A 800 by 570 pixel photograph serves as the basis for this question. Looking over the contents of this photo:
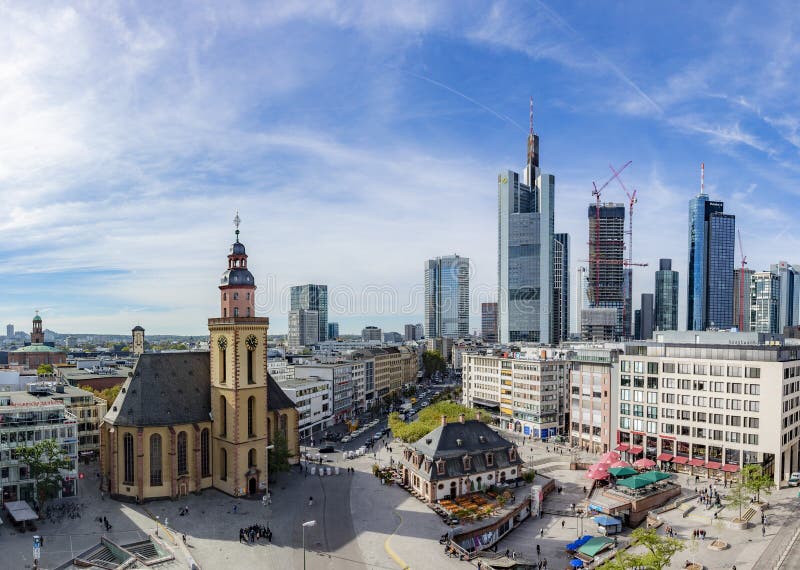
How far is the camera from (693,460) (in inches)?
3420

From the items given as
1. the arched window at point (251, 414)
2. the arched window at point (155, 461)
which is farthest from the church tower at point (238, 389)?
the arched window at point (155, 461)

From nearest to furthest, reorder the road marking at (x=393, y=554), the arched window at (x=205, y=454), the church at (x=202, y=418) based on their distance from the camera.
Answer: the road marking at (x=393, y=554) → the church at (x=202, y=418) → the arched window at (x=205, y=454)

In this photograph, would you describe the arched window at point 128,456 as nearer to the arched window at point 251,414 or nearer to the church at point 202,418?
the church at point 202,418

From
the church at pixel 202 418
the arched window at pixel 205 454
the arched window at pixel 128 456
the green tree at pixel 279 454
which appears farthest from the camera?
the green tree at pixel 279 454

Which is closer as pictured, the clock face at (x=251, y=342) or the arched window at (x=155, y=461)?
the arched window at (x=155, y=461)

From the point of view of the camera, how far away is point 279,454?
77.1 meters

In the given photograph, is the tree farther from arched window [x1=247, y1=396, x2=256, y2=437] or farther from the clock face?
the clock face

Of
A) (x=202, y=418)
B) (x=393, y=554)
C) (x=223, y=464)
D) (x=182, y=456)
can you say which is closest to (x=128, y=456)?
(x=182, y=456)

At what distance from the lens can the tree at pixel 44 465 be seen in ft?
215

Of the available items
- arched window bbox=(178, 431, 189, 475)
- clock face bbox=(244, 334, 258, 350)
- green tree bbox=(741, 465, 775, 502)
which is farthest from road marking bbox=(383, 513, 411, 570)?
green tree bbox=(741, 465, 775, 502)

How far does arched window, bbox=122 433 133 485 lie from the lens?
2744 inches

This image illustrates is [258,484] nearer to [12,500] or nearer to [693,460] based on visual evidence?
[12,500]

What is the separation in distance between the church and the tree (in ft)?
18.3

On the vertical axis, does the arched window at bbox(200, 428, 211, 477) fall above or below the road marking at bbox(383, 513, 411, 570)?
above
